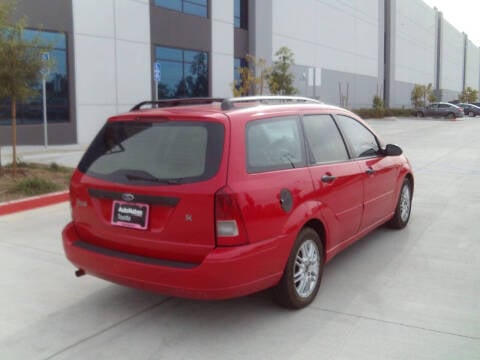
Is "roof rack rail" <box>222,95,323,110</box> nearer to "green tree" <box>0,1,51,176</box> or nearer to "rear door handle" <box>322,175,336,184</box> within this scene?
"rear door handle" <box>322,175,336,184</box>

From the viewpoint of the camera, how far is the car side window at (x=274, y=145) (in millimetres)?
3971

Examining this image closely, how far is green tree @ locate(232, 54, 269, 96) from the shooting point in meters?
24.8

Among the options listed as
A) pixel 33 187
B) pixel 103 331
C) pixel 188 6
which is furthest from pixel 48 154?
pixel 103 331

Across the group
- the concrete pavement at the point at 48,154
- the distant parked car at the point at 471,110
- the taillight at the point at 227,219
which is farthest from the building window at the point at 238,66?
the distant parked car at the point at 471,110

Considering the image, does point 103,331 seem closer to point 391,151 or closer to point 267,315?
point 267,315

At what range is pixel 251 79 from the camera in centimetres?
2473

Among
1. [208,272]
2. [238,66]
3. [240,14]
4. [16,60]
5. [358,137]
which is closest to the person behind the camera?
[208,272]

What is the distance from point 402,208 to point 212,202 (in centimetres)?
386

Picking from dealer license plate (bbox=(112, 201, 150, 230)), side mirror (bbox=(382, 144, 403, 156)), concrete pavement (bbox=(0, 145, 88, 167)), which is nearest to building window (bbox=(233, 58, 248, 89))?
concrete pavement (bbox=(0, 145, 88, 167))

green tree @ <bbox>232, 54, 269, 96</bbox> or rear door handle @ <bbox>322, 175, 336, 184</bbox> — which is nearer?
rear door handle @ <bbox>322, 175, 336, 184</bbox>

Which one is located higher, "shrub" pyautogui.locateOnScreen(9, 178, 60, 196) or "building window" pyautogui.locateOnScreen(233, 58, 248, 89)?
"building window" pyautogui.locateOnScreen(233, 58, 248, 89)

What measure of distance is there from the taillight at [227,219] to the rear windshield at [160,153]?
0.19 metres

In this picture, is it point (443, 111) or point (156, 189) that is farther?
point (443, 111)

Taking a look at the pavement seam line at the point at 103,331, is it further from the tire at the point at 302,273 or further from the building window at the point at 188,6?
the building window at the point at 188,6
